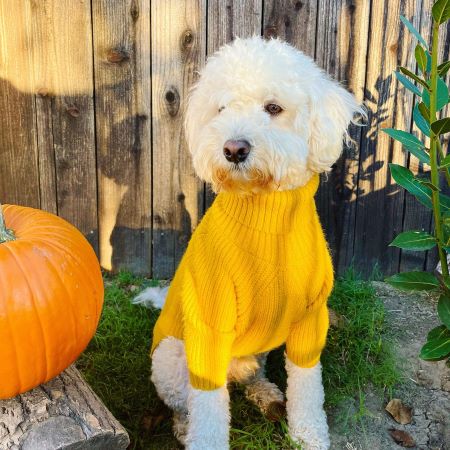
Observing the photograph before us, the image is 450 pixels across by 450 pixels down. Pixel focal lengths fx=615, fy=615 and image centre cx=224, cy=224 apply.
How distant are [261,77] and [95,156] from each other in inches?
60.2

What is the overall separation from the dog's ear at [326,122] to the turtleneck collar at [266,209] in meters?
0.15

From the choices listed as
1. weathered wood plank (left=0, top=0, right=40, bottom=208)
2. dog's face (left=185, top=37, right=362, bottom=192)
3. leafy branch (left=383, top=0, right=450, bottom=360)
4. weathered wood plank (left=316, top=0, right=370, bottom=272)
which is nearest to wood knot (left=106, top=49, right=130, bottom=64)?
weathered wood plank (left=0, top=0, right=40, bottom=208)

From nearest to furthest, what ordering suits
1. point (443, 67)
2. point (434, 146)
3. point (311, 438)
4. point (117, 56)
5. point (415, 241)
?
point (443, 67)
point (434, 146)
point (415, 241)
point (311, 438)
point (117, 56)

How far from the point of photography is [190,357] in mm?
2242

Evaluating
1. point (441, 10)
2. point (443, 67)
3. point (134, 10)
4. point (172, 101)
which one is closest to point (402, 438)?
point (443, 67)

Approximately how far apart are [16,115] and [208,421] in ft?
6.55

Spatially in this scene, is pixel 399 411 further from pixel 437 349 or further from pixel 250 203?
pixel 250 203

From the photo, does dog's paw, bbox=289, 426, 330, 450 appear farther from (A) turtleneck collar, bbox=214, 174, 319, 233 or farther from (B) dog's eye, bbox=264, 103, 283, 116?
(B) dog's eye, bbox=264, 103, 283, 116

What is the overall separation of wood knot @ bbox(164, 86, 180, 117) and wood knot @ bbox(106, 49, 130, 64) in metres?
0.28

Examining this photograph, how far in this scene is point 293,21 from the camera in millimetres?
3141

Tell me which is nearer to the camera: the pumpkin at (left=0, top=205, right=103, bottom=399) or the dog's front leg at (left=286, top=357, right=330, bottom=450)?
the pumpkin at (left=0, top=205, right=103, bottom=399)

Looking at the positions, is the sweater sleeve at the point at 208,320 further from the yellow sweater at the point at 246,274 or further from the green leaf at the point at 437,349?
the green leaf at the point at 437,349

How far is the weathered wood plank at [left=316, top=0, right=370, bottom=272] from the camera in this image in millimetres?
3125

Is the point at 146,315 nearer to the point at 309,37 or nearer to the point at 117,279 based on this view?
the point at 117,279
